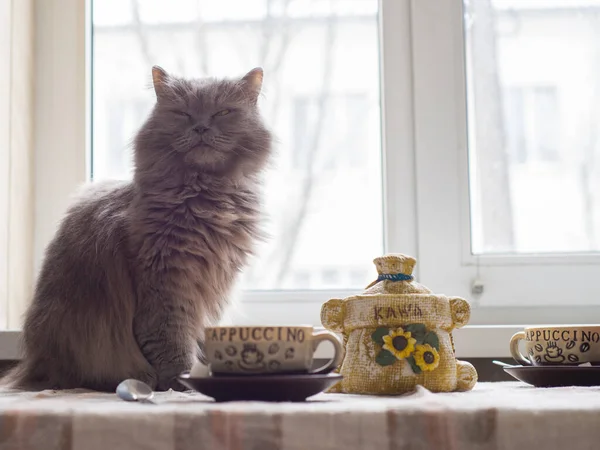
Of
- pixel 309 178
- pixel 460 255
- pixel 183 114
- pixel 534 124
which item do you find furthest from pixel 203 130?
pixel 534 124

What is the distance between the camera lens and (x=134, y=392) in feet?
3.08

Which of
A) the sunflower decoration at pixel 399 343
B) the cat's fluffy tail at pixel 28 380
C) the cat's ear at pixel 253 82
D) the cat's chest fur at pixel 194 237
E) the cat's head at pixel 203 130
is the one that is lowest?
the cat's fluffy tail at pixel 28 380

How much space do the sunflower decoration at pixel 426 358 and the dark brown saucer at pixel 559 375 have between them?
0.55ft

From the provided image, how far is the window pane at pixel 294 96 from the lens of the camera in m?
1.94

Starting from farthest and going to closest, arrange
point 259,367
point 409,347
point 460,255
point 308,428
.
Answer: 1. point 460,255
2. point 409,347
3. point 259,367
4. point 308,428

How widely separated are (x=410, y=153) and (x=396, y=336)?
920 mm

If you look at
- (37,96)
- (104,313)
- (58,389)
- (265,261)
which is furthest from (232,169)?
(37,96)

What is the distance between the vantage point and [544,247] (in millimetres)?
1907

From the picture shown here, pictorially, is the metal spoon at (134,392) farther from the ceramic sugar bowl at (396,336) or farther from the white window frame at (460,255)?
the white window frame at (460,255)

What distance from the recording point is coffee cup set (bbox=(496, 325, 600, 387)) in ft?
3.62

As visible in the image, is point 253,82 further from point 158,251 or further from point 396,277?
point 396,277

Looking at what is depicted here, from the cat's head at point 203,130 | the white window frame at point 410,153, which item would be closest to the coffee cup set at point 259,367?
the cat's head at point 203,130

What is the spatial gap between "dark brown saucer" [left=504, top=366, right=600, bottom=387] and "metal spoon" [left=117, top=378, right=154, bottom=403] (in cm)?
56

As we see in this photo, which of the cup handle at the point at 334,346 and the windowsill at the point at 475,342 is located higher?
the cup handle at the point at 334,346
